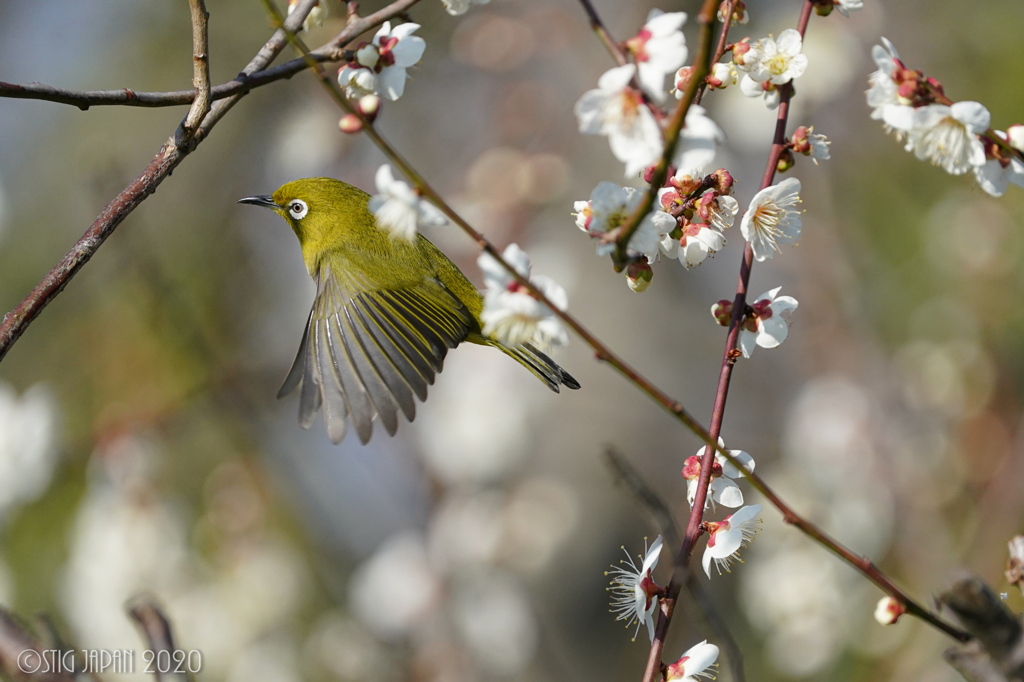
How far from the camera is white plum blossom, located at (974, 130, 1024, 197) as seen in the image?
1.10m

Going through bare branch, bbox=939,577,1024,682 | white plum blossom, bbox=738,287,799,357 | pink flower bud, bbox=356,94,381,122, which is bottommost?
bare branch, bbox=939,577,1024,682

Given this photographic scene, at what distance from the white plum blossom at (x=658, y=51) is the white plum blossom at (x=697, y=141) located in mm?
49

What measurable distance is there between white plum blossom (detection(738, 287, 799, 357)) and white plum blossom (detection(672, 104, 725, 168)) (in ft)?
1.12

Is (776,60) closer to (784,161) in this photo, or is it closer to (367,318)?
(784,161)

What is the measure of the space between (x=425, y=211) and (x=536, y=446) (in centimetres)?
338

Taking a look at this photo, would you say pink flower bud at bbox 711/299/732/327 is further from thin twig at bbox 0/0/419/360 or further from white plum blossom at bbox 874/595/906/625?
thin twig at bbox 0/0/419/360

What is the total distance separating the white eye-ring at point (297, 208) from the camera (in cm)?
224

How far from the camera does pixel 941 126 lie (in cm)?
107

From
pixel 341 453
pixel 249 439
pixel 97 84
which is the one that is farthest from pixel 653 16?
pixel 97 84

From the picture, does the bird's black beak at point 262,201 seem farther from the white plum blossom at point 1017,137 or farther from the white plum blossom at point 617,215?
the white plum blossom at point 1017,137

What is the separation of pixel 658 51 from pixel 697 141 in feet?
0.38

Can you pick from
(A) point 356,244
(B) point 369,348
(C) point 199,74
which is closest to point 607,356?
(C) point 199,74

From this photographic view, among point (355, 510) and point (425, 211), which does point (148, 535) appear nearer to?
point (355, 510)

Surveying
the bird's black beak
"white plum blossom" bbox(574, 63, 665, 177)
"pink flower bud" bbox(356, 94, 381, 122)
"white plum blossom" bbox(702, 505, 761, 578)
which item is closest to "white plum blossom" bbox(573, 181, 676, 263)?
"white plum blossom" bbox(574, 63, 665, 177)
